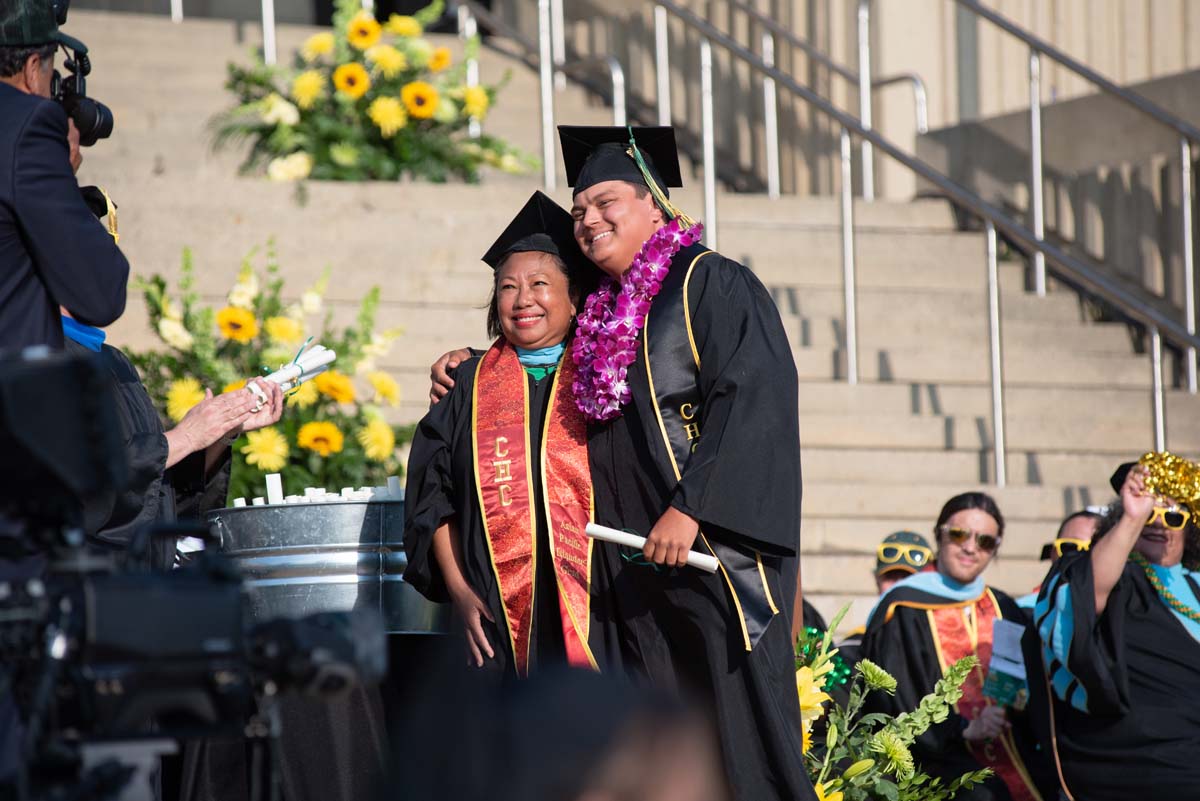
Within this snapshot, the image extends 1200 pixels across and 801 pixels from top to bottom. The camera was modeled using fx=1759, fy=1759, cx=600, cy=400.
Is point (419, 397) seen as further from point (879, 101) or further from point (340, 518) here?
point (879, 101)

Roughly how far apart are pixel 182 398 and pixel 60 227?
9.91ft

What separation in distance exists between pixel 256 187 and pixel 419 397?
4.86 feet

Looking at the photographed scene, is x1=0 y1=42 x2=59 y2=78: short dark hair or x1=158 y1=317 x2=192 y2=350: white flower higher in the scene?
x1=0 y1=42 x2=59 y2=78: short dark hair

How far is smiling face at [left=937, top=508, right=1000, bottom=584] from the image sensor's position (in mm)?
6809

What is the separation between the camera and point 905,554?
701 cm

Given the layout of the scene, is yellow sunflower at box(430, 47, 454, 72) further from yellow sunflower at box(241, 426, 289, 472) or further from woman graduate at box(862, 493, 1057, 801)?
woman graduate at box(862, 493, 1057, 801)

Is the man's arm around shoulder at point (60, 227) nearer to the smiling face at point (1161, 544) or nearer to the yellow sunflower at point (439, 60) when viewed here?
the smiling face at point (1161, 544)

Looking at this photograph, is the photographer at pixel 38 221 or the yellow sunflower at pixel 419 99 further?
the yellow sunflower at pixel 419 99

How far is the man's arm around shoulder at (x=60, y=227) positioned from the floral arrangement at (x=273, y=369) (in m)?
2.91

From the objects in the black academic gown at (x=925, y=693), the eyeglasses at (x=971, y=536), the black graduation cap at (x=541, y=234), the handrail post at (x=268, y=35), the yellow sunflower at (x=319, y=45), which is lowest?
the black academic gown at (x=925, y=693)

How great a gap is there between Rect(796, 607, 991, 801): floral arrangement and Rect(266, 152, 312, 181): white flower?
4.53 meters

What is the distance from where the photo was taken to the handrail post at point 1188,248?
9.09 meters

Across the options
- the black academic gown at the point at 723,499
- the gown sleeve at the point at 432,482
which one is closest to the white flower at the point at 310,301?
the gown sleeve at the point at 432,482

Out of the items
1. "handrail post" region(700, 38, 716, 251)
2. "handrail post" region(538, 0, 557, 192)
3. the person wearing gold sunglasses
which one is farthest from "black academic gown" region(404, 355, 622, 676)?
"handrail post" region(538, 0, 557, 192)
